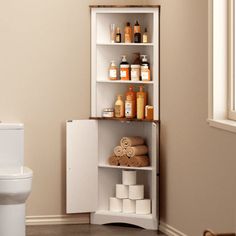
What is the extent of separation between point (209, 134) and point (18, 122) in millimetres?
1717

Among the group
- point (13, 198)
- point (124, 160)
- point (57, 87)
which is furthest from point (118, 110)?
point (13, 198)

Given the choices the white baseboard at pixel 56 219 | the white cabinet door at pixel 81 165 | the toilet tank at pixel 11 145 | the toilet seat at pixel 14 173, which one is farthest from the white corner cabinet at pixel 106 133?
the toilet seat at pixel 14 173

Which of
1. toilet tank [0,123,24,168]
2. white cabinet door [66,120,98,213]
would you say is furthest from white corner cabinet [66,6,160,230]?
toilet tank [0,123,24,168]

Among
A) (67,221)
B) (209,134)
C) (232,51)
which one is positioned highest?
(232,51)

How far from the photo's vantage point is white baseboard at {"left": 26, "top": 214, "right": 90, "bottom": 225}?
5477 millimetres

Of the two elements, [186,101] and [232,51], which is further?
[186,101]

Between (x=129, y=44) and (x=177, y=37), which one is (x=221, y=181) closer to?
(x=177, y=37)

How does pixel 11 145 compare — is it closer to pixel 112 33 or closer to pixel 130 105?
pixel 130 105

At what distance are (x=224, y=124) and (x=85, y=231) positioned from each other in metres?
1.73

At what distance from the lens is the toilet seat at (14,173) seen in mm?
4773

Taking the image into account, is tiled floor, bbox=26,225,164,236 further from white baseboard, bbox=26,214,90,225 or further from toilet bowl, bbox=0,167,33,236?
toilet bowl, bbox=0,167,33,236

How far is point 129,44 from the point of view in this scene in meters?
5.33

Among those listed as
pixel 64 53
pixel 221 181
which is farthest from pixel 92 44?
pixel 221 181

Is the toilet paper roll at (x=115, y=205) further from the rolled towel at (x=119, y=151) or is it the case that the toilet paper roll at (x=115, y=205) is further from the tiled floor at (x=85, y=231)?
the rolled towel at (x=119, y=151)
